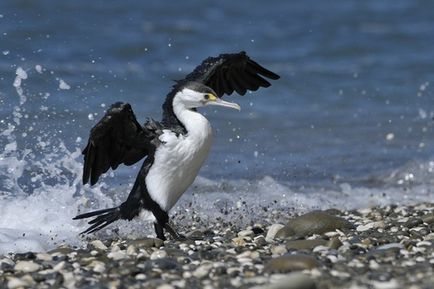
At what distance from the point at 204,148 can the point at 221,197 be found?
6.63 feet

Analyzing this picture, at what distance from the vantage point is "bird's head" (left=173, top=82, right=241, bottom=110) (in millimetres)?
8273

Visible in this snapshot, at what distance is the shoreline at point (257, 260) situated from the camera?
6.38 meters

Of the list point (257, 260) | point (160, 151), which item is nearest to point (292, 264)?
point (257, 260)

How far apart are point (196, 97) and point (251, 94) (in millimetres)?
7314

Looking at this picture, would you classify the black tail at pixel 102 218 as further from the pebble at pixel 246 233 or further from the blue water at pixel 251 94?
the pebble at pixel 246 233

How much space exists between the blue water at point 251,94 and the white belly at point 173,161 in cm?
115

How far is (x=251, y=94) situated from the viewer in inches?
613

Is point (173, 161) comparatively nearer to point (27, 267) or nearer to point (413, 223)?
point (27, 267)

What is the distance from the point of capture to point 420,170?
11883 mm

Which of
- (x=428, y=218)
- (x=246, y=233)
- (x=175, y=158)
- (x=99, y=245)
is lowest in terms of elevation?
(x=99, y=245)

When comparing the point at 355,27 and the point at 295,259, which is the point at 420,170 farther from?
the point at 355,27

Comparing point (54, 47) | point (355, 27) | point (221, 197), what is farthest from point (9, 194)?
point (355, 27)

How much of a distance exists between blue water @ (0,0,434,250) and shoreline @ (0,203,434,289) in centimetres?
169

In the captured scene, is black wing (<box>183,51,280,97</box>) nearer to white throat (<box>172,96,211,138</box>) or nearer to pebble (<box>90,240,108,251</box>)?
white throat (<box>172,96,211,138</box>)
